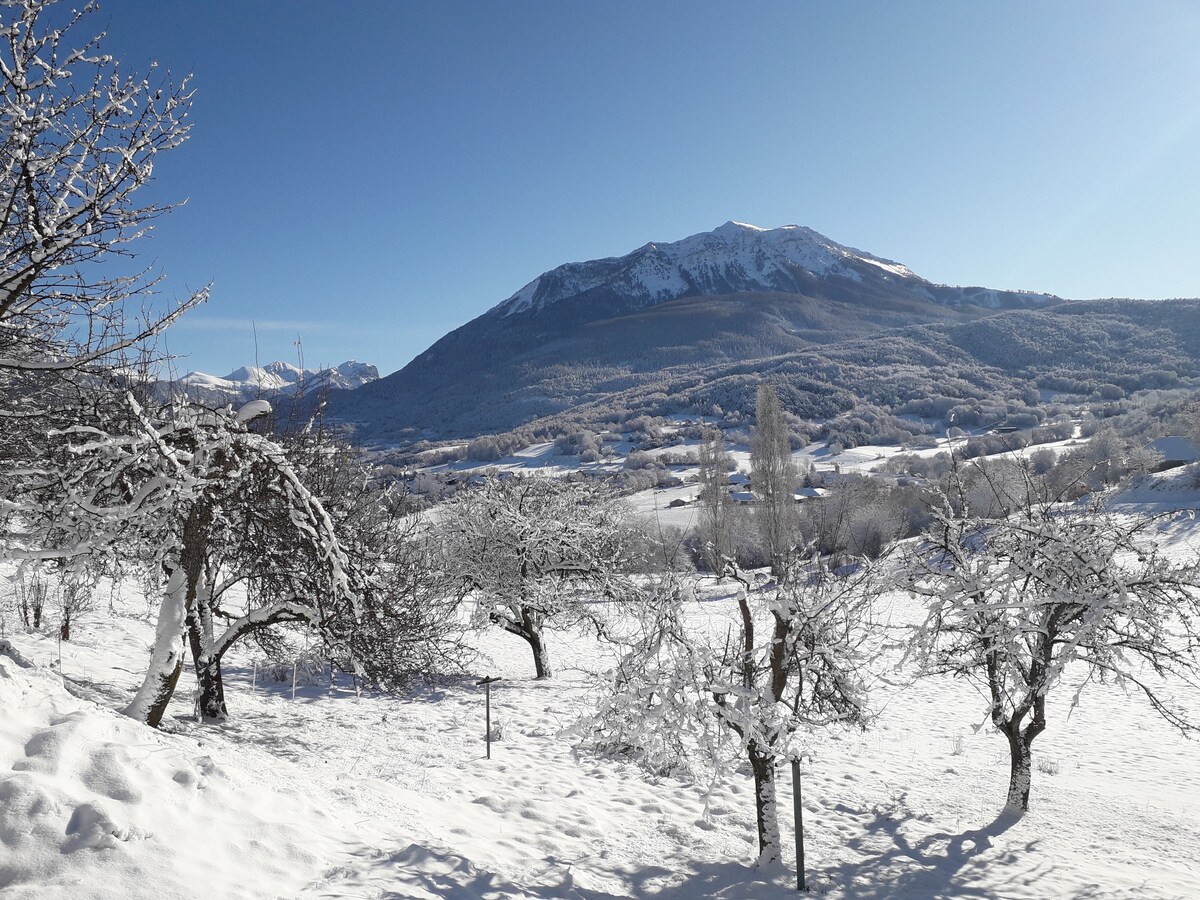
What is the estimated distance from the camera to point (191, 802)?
5039mm

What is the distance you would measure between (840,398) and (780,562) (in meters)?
137

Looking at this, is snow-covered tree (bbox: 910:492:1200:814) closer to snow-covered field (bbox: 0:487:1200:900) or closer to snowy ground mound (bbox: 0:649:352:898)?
snow-covered field (bbox: 0:487:1200:900)

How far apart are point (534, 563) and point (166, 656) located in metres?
11.3

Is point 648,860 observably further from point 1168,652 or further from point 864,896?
point 1168,652

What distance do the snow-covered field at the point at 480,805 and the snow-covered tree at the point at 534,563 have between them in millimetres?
3095

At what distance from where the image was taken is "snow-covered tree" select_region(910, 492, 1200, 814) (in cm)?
800

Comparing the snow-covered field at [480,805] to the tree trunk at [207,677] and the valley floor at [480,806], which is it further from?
the tree trunk at [207,677]

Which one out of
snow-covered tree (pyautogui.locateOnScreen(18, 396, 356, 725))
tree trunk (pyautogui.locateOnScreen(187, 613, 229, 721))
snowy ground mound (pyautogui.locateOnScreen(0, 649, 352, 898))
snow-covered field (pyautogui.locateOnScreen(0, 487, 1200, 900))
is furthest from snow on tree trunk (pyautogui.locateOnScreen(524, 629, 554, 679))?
snowy ground mound (pyautogui.locateOnScreen(0, 649, 352, 898))

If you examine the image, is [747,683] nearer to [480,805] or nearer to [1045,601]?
[480,805]

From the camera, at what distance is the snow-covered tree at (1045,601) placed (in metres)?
8.00

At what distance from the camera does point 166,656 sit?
761 centimetres

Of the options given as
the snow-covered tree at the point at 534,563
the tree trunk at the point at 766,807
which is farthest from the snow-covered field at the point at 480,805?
the snow-covered tree at the point at 534,563

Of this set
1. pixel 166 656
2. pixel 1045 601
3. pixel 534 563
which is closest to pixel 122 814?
pixel 166 656

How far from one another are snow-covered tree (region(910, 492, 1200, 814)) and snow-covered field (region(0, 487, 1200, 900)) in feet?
2.60
